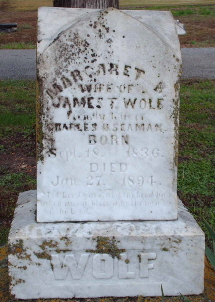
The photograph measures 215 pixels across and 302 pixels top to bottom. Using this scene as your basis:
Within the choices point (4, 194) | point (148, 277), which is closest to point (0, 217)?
point (4, 194)

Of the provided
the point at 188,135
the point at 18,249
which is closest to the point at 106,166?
the point at 18,249

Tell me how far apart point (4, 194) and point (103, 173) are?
194cm

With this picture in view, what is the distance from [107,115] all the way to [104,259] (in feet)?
2.49

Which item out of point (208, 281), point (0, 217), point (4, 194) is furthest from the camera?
point (4, 194)

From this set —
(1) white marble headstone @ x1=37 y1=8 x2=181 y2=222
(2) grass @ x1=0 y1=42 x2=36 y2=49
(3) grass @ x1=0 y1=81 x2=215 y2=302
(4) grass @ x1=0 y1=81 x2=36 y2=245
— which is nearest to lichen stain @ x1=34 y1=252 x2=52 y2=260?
(1) white marble headstone @ x1=37 y1=8 x2=181 y2=222

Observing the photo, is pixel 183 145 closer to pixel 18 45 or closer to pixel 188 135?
pixel 188 135

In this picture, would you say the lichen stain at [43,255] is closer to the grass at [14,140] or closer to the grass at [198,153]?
the grass at [14,140]

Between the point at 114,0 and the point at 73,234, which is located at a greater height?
the point at 114,0

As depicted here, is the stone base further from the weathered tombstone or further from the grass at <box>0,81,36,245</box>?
the grass at <box>0,81,36,245</box>

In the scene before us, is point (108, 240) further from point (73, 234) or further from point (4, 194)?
point (4, 194)

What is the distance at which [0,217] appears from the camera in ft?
13.1

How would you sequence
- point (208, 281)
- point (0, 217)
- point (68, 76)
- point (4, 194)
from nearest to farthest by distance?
point (68, 76), point (208, 281), point (0, 217), point (4, 194)

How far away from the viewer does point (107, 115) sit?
256 centimetres

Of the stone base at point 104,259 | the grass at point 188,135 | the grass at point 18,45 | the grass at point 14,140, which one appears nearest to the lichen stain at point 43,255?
the stone base at point 104,259
